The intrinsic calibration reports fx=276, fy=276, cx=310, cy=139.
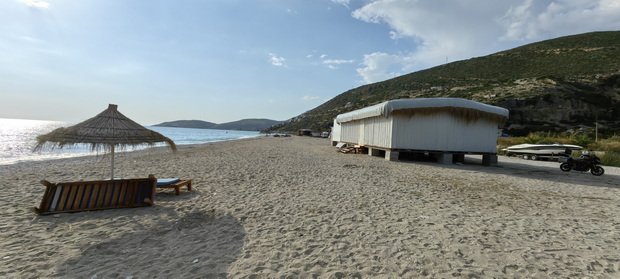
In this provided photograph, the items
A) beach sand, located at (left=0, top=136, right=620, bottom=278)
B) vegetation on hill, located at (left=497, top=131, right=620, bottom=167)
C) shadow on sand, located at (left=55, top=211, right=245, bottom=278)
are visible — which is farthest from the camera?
vegetation on hill, located at (left=497, top=131, right=620, bottom=167)

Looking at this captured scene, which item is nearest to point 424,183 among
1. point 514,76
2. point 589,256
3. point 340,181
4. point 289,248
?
point 340,181

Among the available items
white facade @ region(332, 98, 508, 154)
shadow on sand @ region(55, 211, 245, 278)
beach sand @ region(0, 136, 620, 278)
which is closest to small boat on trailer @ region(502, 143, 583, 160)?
white facade @ region(332, 98, 508, 154)

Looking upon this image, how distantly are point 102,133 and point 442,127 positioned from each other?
48.1 ft

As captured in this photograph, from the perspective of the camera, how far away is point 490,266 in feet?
11.5

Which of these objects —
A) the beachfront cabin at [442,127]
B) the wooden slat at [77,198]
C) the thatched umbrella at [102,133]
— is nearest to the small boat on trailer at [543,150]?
the beachfront cabin at [442,127]

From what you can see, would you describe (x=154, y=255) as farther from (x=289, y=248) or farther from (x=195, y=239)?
(x=289, y=248)

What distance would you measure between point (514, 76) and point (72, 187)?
63639 millimetres

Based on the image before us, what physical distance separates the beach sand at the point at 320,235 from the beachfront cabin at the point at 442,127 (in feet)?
23.4

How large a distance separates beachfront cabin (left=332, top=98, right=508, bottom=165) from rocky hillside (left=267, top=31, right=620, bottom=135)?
95.7 ft

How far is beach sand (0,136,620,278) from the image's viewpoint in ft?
11.1

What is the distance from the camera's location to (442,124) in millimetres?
14859

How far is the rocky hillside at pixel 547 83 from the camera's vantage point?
126 ft

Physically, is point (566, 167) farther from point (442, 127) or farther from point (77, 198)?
point (77, 198)

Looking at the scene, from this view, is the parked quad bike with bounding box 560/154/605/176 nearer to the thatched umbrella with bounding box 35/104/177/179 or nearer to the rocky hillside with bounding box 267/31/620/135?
the thatched umbrella with bounding box 35/104/177/179
